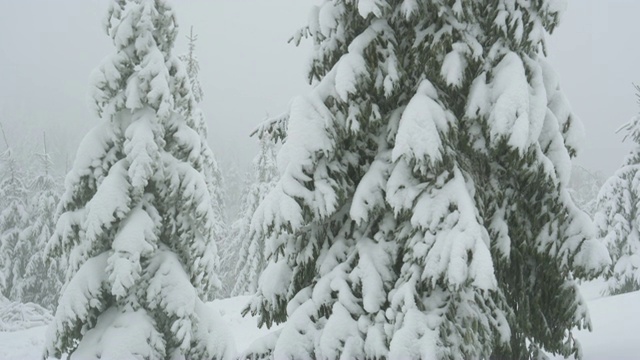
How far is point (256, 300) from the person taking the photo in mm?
6840

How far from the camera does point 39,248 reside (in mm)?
32781

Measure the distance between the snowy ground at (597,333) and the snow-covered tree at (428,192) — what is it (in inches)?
73.2

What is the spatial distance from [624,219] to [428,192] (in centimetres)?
2289

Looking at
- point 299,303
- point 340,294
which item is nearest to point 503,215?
point 340,294

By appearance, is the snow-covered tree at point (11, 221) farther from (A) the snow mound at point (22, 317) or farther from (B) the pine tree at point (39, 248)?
(A) the snow mound at point (22, 317)

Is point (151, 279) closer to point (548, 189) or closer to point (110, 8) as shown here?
point (110, 8)

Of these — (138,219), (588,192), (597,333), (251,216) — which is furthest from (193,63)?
(588,192)

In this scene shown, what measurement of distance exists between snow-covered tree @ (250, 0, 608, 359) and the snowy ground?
1859mm

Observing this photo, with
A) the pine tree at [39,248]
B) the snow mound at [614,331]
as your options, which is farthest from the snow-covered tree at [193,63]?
the snow mound at [614,331]

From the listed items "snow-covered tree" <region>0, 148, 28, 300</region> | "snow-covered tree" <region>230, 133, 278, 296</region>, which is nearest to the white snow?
"snow-covered tree" <region>230, 133, 278, 296</region>

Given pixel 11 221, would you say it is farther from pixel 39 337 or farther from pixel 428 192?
pixel 428 192

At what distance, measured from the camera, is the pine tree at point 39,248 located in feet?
107

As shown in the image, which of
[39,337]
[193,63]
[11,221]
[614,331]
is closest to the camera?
[614,331]

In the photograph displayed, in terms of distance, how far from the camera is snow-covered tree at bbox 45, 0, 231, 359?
31.2ft
